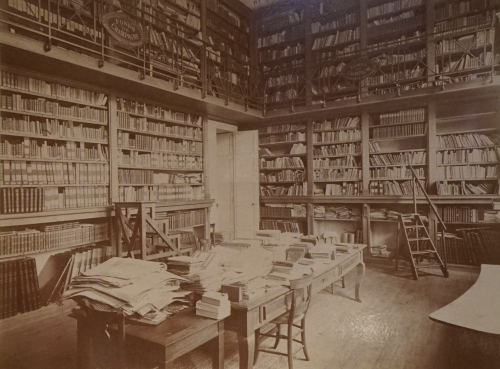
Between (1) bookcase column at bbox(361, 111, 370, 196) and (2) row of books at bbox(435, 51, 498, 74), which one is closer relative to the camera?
(2) row of books at bbox(435, 51, 498, 74)

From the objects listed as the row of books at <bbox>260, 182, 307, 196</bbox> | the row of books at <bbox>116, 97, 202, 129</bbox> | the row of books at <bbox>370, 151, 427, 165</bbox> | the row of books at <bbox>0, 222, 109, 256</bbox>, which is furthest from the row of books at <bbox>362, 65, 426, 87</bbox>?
the row of books at <bbox>0, 222, 109, 256</bbox>

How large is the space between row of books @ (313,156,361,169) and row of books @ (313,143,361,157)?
99 mm

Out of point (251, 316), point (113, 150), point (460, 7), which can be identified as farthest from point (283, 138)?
point (251, 316)

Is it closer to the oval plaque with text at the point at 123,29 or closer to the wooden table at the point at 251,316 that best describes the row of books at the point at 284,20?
the oval plaque with text at the point at 123,29

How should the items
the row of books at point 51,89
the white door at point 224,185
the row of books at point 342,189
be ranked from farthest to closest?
the white door at point 224,185, the row of books at point 342,189, the row of books at point 51,89

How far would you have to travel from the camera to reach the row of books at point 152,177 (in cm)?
488

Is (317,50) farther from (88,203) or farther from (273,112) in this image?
(88,203)

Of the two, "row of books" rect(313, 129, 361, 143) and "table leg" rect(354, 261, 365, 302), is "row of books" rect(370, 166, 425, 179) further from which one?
"table leg" rect(354, 261, 365, 302)

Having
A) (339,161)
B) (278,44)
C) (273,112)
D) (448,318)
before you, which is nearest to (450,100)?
(339,161)

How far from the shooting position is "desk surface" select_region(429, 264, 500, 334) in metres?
1.81

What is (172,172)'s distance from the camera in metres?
5.89

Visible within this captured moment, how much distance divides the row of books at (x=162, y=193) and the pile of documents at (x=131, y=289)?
10.4 ft

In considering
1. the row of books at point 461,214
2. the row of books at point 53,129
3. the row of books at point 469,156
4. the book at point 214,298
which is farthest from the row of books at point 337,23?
the book at point 214,298

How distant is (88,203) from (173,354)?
3389 millimetres
